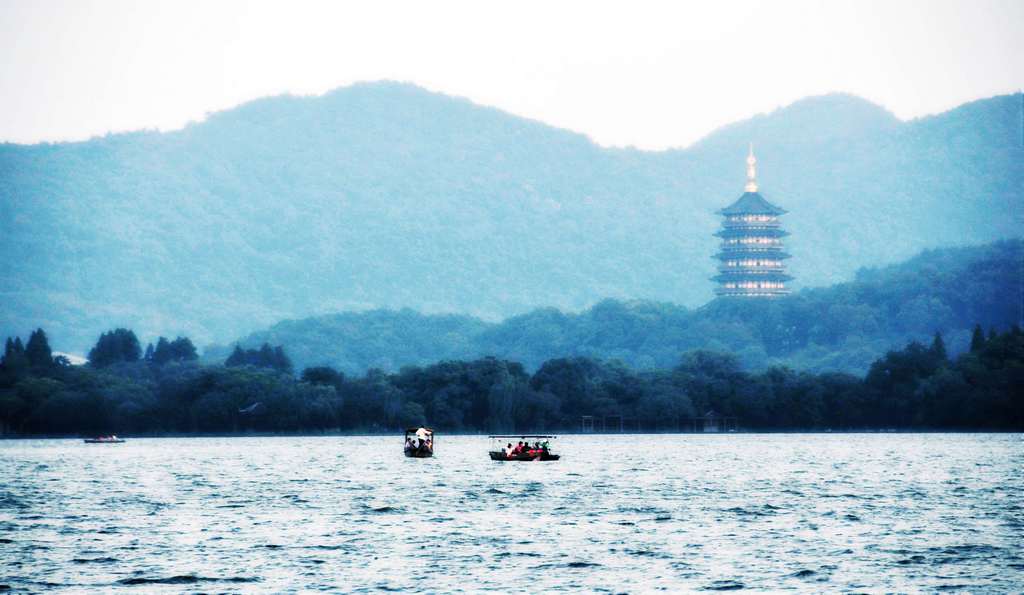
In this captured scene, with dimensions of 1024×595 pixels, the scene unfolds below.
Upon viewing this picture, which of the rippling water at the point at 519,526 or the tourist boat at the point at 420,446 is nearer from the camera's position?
the rippling water at the point at 519,526

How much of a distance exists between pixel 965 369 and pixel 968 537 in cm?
12943

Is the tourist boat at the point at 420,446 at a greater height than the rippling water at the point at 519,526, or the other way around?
the tourist boat at the point at 420,446

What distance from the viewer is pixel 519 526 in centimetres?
8019

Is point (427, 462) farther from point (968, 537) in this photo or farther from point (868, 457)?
point (968, 537)

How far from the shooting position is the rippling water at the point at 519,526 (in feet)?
200

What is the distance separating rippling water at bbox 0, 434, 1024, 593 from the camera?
60.9 meters

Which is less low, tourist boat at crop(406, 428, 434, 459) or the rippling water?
tourist boat at crop(406, 428, 434, 459)

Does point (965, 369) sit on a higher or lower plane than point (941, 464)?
higher

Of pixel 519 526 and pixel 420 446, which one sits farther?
pixel 420 446

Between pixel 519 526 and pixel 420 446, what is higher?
pixel 420 446

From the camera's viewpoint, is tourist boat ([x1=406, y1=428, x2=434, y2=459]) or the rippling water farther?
tourist boat ([x1=406, y1=428, x2=434, y2=459])

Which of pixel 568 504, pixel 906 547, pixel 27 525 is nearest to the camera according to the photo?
pixel 906 547

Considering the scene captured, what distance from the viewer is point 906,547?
228ft

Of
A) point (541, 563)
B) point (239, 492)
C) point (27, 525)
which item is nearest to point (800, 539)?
point (541, 563)
